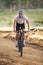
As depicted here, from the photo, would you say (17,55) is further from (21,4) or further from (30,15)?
(21,4)

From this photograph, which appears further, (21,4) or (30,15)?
(21,4)

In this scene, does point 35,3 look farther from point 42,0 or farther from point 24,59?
point 24,59

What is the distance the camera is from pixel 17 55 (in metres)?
10.2

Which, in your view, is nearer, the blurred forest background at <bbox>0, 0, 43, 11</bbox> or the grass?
the grass

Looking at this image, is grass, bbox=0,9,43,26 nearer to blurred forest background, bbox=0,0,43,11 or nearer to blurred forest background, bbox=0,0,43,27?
blurred forest background, bbox=0,0,43,27

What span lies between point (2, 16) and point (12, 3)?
1.95m

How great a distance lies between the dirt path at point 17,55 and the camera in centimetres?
898

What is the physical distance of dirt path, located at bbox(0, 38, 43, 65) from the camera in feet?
29.5

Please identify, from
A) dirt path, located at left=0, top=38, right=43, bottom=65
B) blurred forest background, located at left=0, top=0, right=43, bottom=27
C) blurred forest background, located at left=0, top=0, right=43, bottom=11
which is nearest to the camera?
dirt path, located at left=0, top=38, right=43, bottom=65

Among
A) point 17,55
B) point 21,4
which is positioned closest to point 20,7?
point 21,4

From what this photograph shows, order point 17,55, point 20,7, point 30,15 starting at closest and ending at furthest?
point 17,55 < point 30,15 < point 20,7

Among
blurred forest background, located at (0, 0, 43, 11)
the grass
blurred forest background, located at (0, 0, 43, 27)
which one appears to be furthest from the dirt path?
blurred forest background, located at (0, 0, 43, 11)

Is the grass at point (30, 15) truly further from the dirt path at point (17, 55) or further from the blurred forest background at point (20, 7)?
the dirt path at point (17, 55)

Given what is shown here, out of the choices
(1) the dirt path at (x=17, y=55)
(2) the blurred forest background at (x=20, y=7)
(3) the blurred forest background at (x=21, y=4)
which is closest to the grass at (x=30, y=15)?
(2) the blurred forest background at (x=20, y=7)
